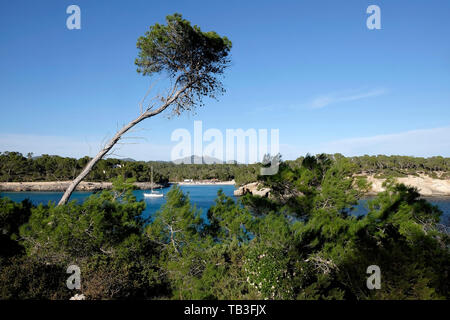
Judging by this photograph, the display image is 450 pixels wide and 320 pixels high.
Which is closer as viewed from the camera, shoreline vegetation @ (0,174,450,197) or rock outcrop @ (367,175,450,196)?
shoreline vegetation @ (0,174,450,197)

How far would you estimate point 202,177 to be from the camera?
77.4 m

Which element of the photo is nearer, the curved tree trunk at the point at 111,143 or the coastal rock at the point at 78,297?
the coastal rock at the point at 78,297

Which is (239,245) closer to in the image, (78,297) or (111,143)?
(78,297)

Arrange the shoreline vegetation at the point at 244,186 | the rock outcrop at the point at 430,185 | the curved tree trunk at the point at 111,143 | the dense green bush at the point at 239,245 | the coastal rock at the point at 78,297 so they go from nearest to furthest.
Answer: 1. the coastal rock at the point at 78,297
2. the dense green bush at the point at 239,245
3. the curved tree trunk at the point at 111,143
4. the shoreline vegetation at the point at 244,186
5. the rock outcrop at the point at 430,185

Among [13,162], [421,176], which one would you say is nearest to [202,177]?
[13,162]

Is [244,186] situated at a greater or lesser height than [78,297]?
lesser

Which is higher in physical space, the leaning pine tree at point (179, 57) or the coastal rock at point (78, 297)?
the leaning pine tree at point (179, 57)

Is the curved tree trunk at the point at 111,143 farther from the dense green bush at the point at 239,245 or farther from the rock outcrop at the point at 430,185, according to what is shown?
the rock outcrop at the point at 430,185

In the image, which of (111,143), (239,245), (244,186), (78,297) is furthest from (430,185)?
(78,297)

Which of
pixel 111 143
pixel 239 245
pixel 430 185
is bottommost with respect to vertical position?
pixel 430 185

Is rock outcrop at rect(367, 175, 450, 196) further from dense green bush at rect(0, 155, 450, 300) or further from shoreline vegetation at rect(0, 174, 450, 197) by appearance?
dense green bush at rect(0, 155, 450, 300)

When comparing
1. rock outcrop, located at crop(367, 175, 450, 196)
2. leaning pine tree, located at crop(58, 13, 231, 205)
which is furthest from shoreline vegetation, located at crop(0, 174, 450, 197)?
leaning pine tree, located at crop(58, 13, 231, 205)

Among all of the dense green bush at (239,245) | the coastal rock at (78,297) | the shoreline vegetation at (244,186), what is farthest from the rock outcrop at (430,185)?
the coastal rock at (78,297)

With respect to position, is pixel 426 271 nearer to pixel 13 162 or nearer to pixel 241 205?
pixel 241 205
